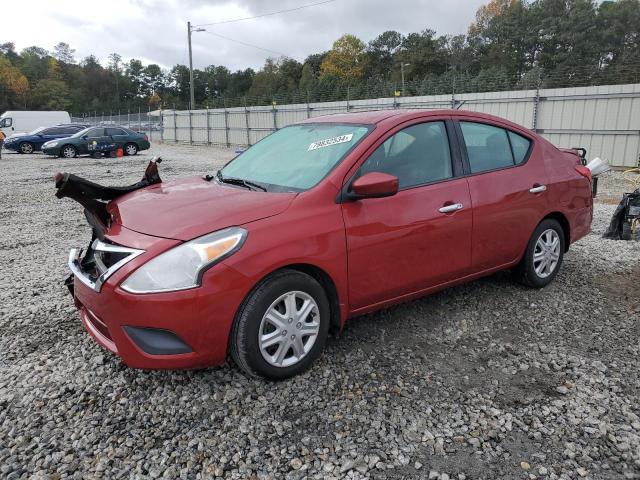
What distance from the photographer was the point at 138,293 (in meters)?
2.68

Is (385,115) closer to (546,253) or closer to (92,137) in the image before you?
(546,253)

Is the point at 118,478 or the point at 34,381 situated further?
the point at 34,381

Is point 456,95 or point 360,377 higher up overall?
point 456,95

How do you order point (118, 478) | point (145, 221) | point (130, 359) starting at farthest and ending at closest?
point (145, 221) < point (130, 359) < point (118, 478)

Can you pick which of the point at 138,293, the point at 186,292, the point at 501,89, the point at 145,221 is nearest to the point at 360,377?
the point at 186,292

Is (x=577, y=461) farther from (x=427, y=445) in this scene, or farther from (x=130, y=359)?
(x=130, y=359)

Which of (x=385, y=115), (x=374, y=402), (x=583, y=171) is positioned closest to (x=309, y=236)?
(x=374, y=402)

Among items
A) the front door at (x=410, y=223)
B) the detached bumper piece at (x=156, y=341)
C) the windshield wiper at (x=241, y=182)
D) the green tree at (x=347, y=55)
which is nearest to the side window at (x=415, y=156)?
the front door at (x=410, y=223)

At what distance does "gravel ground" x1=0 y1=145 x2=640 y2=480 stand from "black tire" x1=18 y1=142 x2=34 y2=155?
2328 centimetres

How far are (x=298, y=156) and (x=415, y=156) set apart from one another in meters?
0.85

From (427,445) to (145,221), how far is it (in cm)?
200

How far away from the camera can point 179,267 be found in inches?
107

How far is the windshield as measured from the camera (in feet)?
11.2

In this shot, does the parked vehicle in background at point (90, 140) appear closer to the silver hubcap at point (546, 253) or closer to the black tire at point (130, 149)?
the black tire at point (130, 149)
